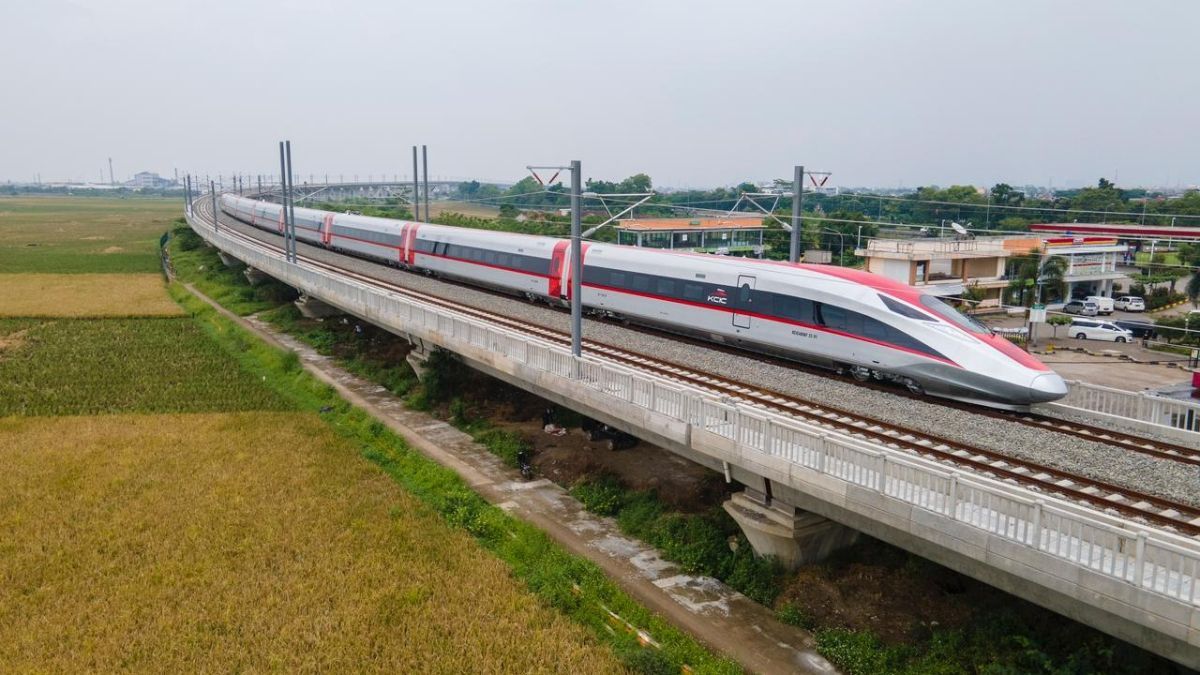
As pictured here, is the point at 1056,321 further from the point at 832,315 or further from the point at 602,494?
the point at 602,494

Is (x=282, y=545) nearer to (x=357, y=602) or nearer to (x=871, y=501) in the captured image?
(x=357, y=602)

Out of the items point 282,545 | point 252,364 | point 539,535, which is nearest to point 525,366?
point 539,535

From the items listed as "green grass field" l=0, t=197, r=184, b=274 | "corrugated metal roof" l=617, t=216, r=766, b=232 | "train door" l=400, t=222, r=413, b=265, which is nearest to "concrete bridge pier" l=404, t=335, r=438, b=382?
"train door" l=400, t=222, r=413, b=265

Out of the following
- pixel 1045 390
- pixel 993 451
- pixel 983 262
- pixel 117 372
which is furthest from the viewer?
pixel 983 262

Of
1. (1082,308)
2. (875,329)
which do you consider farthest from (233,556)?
(1082,308)

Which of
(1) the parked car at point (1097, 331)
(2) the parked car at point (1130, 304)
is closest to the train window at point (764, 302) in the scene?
(1) the parked car at point (1097, 331)

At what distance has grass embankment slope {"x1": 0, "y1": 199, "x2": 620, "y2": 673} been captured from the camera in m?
12.9

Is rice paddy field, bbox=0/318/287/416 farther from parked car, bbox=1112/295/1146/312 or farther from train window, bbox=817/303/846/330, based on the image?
parked car, bbox=1112/295/1146/312

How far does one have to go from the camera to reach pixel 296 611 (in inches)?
553

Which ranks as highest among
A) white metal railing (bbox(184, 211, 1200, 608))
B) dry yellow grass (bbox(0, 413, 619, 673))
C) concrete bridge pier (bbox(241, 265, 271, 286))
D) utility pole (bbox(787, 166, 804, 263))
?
utility pole (bbox(787, 166, 804, 263))

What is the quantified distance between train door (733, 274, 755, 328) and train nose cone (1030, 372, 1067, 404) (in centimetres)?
734

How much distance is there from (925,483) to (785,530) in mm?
3353

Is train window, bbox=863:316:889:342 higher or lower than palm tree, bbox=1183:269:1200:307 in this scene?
higher

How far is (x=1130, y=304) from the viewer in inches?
1890
